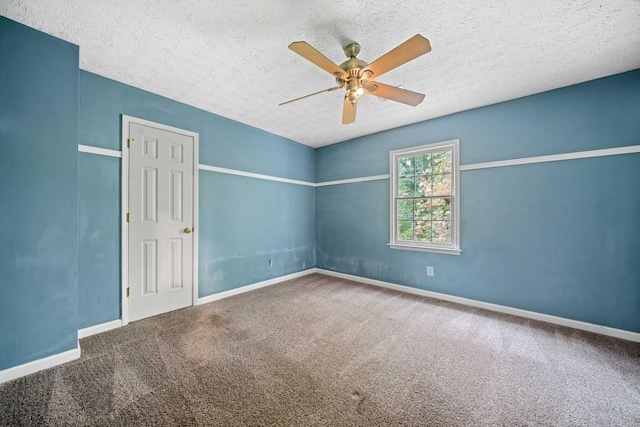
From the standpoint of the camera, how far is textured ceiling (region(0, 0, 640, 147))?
1675 millimetres

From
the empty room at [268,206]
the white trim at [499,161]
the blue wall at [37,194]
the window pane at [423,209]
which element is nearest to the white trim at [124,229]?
the empty room at [268,206]

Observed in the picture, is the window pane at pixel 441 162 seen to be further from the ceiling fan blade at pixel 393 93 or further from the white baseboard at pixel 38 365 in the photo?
the white baseboard at pixel 38 365

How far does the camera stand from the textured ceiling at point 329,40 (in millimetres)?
1675

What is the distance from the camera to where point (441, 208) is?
357cm

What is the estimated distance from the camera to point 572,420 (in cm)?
146

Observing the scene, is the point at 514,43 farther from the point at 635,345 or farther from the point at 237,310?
the point at 237,310

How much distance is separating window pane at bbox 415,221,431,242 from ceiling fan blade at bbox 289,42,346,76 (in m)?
2.60

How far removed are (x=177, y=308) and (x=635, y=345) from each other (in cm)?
474

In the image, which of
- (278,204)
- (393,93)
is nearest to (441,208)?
(393,93)

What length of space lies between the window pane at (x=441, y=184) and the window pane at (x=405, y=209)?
0.41 meters

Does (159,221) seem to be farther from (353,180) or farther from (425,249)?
(425,249)

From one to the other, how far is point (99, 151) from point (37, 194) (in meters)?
0.75

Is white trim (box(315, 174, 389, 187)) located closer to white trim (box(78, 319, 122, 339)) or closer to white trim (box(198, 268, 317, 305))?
white trim (box(198, 268, 317, 305))

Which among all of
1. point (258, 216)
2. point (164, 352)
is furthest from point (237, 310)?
point (258, 216)
